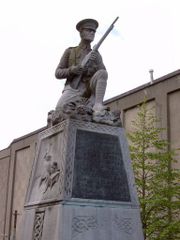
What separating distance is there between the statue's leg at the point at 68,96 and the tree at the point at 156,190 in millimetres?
7750

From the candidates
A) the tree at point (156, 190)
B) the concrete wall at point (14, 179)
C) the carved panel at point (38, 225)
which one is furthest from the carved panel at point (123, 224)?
the concrete wall at point (14, 179)

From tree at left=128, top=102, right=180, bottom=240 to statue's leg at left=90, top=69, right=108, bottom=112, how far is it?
25.2 feet

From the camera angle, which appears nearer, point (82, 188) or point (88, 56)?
point (82, 188)

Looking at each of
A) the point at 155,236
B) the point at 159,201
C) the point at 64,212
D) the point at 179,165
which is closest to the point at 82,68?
the point at 64,212

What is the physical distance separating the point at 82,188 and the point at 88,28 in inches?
134

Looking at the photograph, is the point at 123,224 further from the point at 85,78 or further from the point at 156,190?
the point at 156,190

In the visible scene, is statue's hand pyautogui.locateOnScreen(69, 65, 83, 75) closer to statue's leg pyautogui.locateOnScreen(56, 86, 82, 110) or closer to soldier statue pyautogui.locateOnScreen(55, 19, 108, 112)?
soldier statue pyautogui.locateOnScreen(55, 19, 108, 112)

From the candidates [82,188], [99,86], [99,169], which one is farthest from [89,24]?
[82,188]

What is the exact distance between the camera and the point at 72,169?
27.9 ft

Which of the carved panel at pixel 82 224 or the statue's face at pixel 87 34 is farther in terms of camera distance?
the statue's face at pixel 87 34

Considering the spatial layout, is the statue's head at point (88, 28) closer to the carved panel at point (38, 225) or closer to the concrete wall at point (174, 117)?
the carved panel at point (38, 225)

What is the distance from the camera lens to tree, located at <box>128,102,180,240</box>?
55.0 ft

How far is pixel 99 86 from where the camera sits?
9.62 meters

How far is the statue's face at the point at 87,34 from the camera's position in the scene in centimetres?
995
